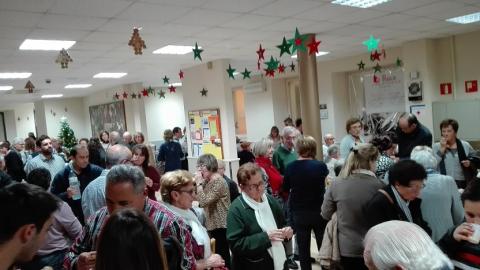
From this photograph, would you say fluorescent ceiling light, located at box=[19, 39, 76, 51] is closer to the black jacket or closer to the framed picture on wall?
the black jacket

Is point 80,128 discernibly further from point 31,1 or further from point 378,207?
point 378,207

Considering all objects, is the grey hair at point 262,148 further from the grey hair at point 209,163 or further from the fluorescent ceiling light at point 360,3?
the fluorescent ceiling light at point 360,3

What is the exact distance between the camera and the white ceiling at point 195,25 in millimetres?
4242

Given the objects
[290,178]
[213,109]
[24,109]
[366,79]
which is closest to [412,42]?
[366,79]

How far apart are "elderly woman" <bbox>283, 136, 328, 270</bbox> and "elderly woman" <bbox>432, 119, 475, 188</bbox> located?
1.80 meters

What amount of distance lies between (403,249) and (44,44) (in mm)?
5867

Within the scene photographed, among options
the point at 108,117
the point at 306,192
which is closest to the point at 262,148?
the point at 306,192

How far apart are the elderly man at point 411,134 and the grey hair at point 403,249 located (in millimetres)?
3613

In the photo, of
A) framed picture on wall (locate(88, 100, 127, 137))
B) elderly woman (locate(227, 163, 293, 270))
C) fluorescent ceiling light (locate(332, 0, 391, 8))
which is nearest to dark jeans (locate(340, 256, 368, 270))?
elderly woman (locate(227, 163, 293, 270))

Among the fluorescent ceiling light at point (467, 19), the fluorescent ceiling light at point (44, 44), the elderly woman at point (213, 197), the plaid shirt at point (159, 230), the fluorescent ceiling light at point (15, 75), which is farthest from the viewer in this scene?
the fluorescent ceiling light at point (15, 75)

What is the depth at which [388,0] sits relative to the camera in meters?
4.76

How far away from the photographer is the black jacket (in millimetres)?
2365

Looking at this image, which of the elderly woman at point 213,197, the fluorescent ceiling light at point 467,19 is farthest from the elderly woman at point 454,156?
the fluorescent ceiling light at point 467,19

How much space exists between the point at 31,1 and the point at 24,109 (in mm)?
15433
